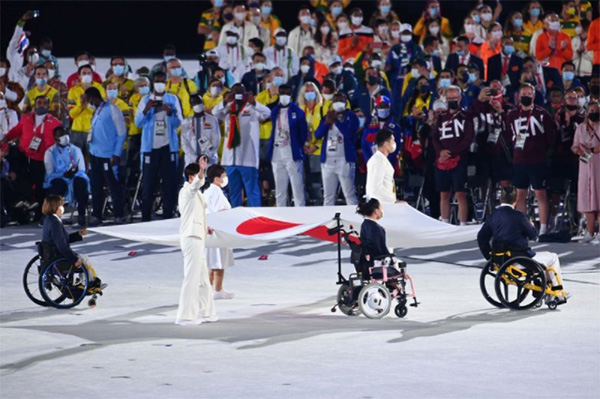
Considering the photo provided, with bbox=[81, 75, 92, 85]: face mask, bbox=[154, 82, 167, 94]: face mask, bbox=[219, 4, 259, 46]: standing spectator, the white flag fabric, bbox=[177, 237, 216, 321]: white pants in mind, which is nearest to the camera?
bbox=[177, 237, 216, 321]: white pants

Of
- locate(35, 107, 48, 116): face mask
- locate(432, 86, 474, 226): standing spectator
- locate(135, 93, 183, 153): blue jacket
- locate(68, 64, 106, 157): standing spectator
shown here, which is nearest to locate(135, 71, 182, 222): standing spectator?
locate(135, 93, 183, 153): blue jacket

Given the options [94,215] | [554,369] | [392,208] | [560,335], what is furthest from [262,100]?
[554,369]

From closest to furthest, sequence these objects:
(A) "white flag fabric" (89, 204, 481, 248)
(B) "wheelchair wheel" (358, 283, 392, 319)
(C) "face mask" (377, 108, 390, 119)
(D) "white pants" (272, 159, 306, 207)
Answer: (B) "wheelchair wheel" (358, 283, 392, 319), (A) "white flag fabric" (89, 204, 481, 248), (C) "face mask" (377, 108, 390, 119), (D) "white pants" (272, 159, 306, 207)

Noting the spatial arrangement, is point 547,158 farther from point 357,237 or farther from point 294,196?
point 357,237

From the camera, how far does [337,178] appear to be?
20.5m

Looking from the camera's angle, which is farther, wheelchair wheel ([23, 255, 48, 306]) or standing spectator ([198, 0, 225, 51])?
standing spectator ([198, 0, 225, 51])

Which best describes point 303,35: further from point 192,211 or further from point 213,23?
point 192,211

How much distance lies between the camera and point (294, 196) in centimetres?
2059

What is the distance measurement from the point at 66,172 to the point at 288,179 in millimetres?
Answer: 3340

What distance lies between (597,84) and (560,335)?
366 inches

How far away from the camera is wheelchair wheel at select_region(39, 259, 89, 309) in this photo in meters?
14.4

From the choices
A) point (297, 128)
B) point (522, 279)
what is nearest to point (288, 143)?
point (297, 128)

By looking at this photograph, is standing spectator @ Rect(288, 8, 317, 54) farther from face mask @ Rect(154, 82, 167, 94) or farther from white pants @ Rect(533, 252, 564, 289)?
white pants @ Rect(533, 252, 564, 289)

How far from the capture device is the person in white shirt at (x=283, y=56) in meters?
23.8
